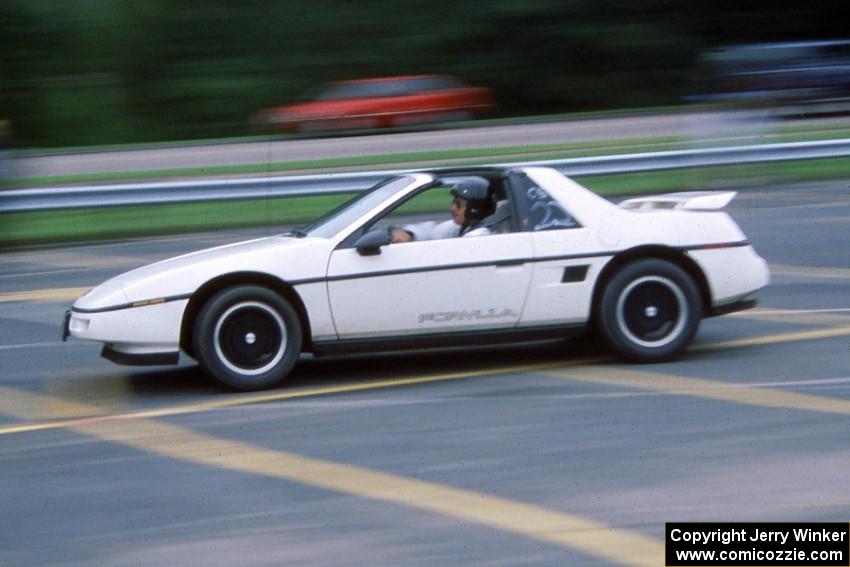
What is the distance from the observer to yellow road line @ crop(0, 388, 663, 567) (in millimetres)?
5160

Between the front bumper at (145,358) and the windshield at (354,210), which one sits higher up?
the windshield at (354,210)

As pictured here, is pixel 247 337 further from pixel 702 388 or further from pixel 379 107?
pixel 379 107

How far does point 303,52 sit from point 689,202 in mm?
32510

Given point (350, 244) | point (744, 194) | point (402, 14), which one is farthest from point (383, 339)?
point (402, 14)

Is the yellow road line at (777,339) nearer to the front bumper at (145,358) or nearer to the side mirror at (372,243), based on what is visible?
the side mirror at (372,243)

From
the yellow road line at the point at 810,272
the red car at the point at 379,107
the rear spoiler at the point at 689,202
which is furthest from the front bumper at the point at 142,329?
the red car at the point at 379,107

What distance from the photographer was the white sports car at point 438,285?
8.05 meters

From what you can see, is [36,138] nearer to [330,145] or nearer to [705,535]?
[330,145]

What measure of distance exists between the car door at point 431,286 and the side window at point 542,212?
0.56ft

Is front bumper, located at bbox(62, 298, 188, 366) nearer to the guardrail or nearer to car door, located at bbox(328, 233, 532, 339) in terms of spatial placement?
car door, located at bbox(328, 233, 532, 339)

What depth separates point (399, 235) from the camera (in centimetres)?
834

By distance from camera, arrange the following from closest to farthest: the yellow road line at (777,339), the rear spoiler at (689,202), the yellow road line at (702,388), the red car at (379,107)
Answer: the yellow road line at (702,388), the rear spoiler at (689,202), the yellow road line at (777,339), the red car at (379,107)

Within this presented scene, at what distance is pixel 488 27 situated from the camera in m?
41.8

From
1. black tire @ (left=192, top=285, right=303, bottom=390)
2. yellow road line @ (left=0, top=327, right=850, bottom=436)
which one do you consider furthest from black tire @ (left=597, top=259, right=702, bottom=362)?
black tire @ (left=192, top=285, right=303, bottom=390)
